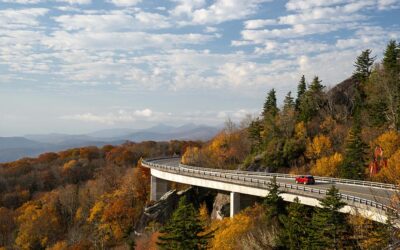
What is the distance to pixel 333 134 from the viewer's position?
6819 cm

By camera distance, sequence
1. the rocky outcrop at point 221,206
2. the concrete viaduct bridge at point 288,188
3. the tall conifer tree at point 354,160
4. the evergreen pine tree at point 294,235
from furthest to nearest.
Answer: the rocky outcrop at point 221,206 → the tall conifer tree at point 354,160 → the concrete viaduct bridge at point 288,188 → the evergreen pine tree at point 294,235

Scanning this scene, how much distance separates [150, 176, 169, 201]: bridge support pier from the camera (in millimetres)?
74312

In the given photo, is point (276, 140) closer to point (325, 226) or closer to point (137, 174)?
point (137, 174)

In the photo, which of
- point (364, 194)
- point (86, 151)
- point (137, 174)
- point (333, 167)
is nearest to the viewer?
point (364, 194)

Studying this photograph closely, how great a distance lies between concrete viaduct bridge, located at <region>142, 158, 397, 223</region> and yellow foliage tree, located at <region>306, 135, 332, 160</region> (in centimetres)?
1224

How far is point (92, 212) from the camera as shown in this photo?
7919 cm

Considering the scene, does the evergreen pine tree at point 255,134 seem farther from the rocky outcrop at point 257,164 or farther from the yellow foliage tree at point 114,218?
the yellow foliage tree at point 114,218

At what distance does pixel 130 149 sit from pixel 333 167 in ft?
296

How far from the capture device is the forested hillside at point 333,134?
174ft

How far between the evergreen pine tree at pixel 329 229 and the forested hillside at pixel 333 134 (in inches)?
813

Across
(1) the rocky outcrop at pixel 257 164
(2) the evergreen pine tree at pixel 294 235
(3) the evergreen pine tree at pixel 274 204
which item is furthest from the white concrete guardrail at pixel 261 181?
(1) the rocky outcrop at pixel 257 164

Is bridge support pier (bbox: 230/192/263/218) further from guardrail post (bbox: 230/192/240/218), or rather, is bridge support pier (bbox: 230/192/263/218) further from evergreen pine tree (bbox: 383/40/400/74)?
evergreen pine tree (bbox: 383/40/400/74)

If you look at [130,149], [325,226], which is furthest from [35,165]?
[325,226]

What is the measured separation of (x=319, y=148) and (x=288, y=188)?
955 inches
